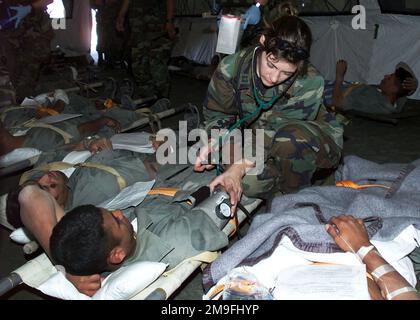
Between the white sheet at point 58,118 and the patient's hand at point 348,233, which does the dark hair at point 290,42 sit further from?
the white sheet at point 58,118

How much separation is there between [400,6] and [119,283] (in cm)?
480

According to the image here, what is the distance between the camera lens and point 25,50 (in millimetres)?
4914

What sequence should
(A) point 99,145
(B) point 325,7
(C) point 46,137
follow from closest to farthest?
(A) point 99,145 → (C) point 46,137 → (B) point 325,7

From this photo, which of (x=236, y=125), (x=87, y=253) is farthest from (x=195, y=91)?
(x=87, y=253)

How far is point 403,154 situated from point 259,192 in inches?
77.1

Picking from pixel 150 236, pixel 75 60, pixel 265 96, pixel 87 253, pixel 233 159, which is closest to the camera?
pixel 87 253

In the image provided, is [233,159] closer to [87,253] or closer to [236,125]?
[236,125]

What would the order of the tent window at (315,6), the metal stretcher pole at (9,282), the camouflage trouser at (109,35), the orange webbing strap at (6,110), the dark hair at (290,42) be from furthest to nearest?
the camouflage trouser at (109,35) → the tent window at (315,6) → the orange webbing strap at (6,110) → the dark hair at (290,42) → the metal stretcher pole at (9,282)

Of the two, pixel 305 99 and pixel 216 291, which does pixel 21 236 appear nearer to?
pixel 216 291

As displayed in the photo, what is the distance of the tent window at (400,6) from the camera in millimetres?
4664

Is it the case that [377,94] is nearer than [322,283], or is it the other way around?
[322,283]

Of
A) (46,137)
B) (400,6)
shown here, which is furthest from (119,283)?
(400,6)

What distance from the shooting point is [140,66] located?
4.69 m

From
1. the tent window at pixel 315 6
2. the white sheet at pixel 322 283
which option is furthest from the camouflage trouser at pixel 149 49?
the white sheet at pixel 322 283
